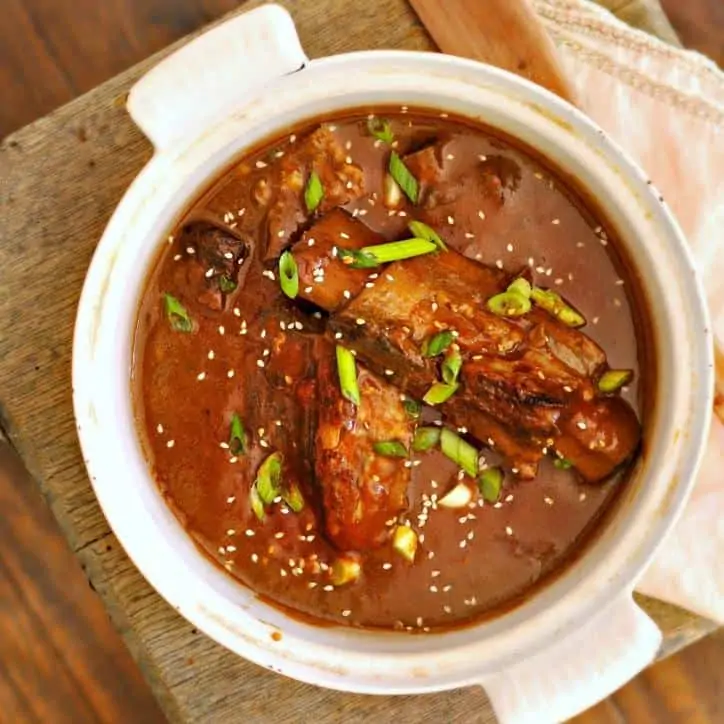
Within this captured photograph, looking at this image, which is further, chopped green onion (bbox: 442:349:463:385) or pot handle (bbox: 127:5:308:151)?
chopped green onion (bbox: 442:349:463:385)

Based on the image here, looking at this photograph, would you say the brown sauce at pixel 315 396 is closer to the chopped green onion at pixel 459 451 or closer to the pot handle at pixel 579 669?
the chopped green onion at pixel 459 451

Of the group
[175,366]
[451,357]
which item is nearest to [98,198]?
[175,366]

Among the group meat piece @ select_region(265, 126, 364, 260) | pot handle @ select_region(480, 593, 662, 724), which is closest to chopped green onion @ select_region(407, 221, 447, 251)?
meat piece @ select_region(265, 126, 364, 260)

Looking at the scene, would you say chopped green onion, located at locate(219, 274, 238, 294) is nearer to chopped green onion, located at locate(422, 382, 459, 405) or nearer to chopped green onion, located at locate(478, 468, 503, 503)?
chopped green onion, located at locate(422, 382, 459, 405)

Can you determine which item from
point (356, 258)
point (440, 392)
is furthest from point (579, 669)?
point (356, 258)

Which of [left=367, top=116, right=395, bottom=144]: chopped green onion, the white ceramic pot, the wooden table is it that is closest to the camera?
the white ceramic pot

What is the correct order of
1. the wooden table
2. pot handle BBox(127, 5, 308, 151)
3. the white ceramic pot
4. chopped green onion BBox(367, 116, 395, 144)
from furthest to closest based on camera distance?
the wooden table, chopped green onion BBox(367, 116, 395, 144), the white ceramic pot, pot handle BBox(127, 5, 308, 151)

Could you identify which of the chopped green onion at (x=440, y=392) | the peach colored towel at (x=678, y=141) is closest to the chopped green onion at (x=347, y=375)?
the chopped green onion at (x=440, y=392)
